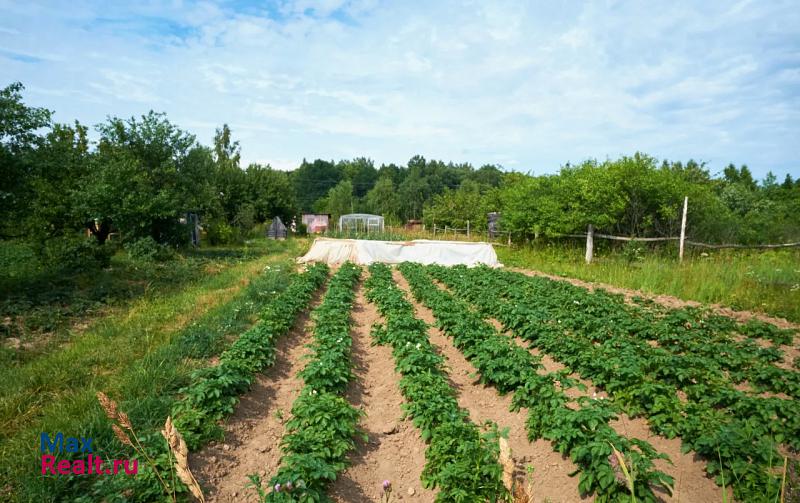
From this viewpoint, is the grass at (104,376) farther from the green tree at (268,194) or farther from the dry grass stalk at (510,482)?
the green tree at (268,194)

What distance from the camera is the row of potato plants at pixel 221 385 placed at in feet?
13.7

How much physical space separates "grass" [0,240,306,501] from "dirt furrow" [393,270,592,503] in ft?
11.1

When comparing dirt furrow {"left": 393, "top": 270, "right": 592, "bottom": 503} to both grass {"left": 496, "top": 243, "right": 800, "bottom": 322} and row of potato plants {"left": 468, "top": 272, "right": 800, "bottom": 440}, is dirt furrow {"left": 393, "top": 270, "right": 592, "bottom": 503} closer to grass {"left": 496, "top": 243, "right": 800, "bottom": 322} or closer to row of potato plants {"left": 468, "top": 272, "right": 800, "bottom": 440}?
row of potato plants {"left": 468, "top": 272, "right": 800, "bottom": 440}

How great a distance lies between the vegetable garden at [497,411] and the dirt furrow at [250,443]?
21mm

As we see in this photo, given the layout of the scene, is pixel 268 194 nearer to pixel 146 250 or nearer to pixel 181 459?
pixel 146 250

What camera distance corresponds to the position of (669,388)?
4672mm

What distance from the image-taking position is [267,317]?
25.1ft

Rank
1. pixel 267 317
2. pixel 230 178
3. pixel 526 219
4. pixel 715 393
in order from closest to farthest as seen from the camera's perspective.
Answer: pixel 715 393
pixel 267 317
pixel 526 219
pixel 230 178

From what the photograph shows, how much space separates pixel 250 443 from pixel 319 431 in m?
0.85

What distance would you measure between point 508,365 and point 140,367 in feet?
14.4

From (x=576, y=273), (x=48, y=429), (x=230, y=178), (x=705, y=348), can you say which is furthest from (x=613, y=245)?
(x=230, y=178)

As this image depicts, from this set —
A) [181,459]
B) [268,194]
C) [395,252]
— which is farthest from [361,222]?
[181,459]

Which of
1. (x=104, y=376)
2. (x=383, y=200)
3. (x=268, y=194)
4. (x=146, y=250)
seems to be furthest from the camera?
(x=383, y=200)

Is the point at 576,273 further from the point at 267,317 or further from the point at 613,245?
the point at 267,317
